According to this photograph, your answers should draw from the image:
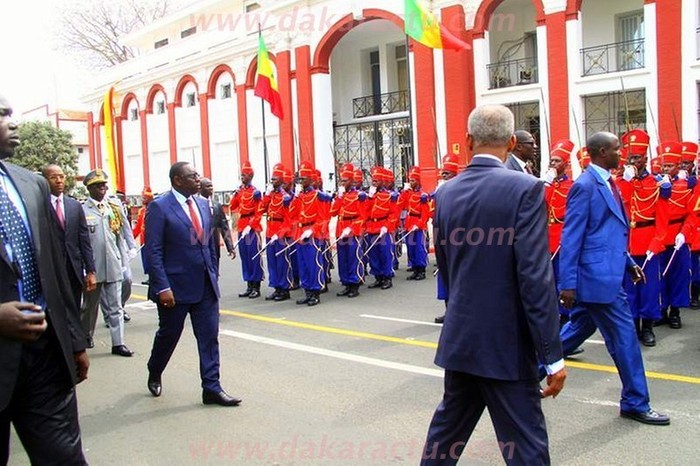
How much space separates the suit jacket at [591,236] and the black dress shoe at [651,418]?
844mm

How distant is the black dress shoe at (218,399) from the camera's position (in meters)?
5.46

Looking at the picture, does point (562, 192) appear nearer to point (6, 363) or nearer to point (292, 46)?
point (6, 363)

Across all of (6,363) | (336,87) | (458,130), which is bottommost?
(6,363)

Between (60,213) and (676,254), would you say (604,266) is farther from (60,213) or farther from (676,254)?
(60,213)

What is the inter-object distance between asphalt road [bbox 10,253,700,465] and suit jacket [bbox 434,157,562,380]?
1.41 metres

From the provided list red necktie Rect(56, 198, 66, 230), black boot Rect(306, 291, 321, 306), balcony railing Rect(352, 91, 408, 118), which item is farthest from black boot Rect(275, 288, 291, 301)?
balcony railing Rect(352, 91, 408, 118)

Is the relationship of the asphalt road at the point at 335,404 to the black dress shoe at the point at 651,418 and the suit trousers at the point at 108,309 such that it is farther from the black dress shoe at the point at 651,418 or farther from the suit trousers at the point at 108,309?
the suit trousers at the point at 108,309

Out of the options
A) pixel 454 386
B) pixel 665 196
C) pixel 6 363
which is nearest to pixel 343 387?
pixel 454 386

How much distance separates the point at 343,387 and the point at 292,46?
70.9ft

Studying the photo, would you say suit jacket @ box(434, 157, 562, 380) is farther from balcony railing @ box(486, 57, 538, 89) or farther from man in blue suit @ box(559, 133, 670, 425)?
balcony railing @ box(486, 57, 538, 89)

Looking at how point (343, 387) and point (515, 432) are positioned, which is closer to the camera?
point (515, 432)

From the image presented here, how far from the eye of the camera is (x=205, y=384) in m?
5.50

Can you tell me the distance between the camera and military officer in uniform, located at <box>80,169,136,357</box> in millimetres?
7527

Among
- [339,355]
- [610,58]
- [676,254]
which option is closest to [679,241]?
[676,254]
